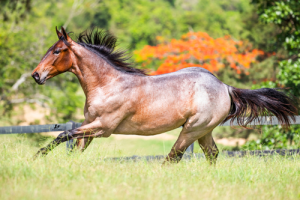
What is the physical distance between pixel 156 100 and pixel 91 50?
3.52 feet

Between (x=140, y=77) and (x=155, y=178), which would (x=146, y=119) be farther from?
(x=155, y=178)

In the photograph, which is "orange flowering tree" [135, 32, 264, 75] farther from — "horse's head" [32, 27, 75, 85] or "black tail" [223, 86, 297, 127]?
"horse's head" [32, 27, 75, 85]

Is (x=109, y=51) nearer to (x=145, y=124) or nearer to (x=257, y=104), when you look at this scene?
(x=145, y=124)

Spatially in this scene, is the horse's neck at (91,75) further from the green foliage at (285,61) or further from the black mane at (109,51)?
the green foliage at (285,61)

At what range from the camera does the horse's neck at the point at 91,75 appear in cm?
421

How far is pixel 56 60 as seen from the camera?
407cm

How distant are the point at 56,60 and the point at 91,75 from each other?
46 cm

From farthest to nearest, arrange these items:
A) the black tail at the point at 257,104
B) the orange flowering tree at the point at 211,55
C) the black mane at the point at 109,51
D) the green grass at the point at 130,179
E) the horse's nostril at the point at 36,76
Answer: the orange flowering tree at the point at 211,55 < the black tail at the point at 257,104 < the black mane at the point at 109,51 < the horse's nostril at the point at 36,76 < the green grass at the point at 130,179

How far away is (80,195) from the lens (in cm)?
297

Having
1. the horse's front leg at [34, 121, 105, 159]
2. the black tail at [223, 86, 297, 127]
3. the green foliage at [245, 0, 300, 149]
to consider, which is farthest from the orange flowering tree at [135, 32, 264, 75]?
the horse's front leg at [34, 121, 105, 159]

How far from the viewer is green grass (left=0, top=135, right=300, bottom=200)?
3.05 meters

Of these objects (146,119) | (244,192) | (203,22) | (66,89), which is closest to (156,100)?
(146,119)

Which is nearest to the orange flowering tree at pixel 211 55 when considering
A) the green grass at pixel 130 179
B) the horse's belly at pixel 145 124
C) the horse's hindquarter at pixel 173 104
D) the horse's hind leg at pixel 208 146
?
the horse's hind leg at pixel 208 146

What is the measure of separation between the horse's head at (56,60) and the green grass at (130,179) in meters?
0.99
